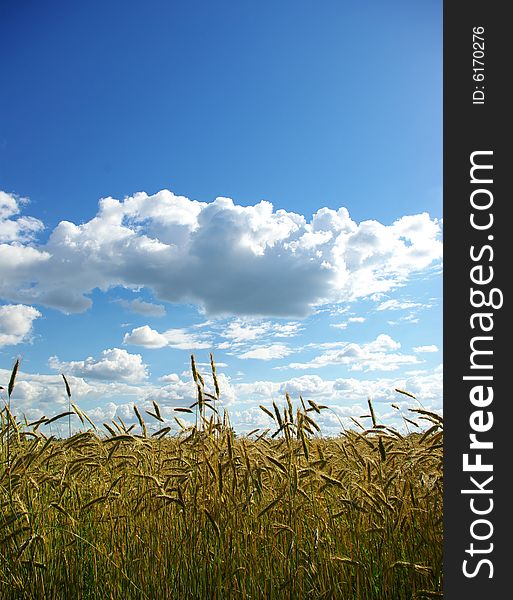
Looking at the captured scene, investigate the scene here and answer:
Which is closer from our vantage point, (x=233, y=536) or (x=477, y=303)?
(x=477, y=303)

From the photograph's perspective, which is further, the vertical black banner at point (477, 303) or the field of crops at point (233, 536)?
the field of crops at point (233, 536)

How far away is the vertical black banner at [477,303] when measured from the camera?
115 inches

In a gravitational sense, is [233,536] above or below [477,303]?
below

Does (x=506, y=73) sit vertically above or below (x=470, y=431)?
above

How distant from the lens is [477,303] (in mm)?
3084

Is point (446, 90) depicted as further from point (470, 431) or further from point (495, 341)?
point (470, 431)

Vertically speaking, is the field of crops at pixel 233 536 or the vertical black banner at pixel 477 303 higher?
the vertical black banner at pixel 477 303

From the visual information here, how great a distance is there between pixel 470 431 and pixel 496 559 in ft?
2.05

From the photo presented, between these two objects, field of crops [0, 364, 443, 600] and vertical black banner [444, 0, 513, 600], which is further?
field of crops [0, 364, 443, 600]

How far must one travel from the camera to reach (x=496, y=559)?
2.88 m

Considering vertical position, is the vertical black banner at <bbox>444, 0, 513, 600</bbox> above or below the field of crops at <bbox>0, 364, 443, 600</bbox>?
above

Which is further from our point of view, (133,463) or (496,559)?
(133,463)

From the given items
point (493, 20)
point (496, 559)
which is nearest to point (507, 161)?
point (493, 20)

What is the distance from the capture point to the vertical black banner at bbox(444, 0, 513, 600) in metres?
2.92
